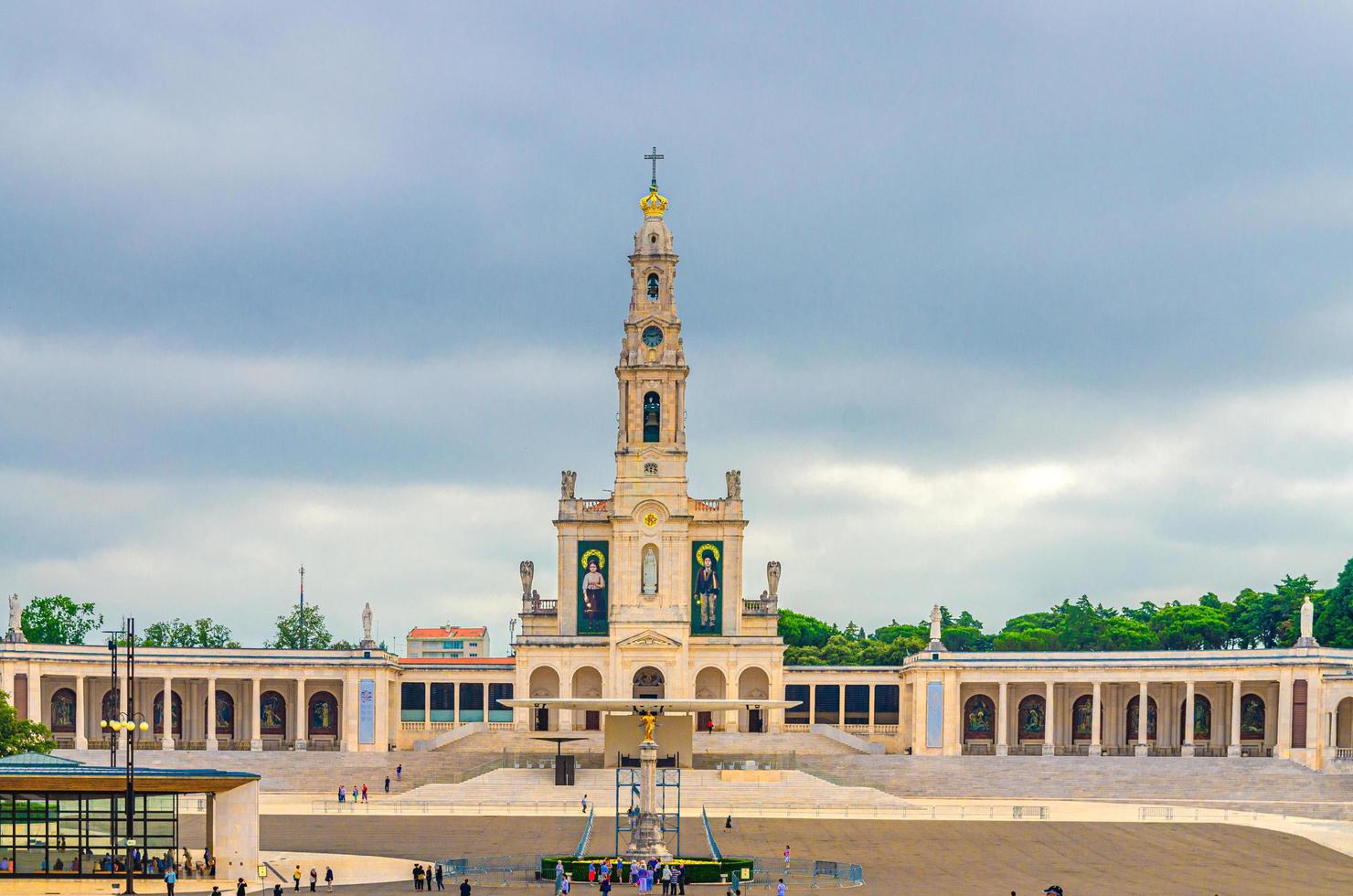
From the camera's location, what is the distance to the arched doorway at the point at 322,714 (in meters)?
128

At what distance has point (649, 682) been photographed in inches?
4916

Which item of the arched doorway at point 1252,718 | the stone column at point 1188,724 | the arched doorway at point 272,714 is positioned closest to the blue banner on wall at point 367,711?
the arched doorway at point 272,714

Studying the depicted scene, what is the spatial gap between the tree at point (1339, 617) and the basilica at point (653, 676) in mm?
9926

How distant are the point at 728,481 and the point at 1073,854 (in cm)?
5794

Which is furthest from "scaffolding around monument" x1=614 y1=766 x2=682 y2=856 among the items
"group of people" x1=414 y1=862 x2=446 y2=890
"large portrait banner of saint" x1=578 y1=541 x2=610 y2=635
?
"large portrait banner of saint" x1=578 y1=541 x2=610 y2=635

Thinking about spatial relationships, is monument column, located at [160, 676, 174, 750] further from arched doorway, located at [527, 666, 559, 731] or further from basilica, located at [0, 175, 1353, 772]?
arched doorway, located at [527, 666, 559, 731]

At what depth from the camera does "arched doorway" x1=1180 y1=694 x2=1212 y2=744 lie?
125 metres

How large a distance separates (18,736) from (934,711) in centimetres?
5470

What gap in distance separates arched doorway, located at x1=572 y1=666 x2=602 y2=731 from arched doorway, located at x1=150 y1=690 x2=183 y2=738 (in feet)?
83.2

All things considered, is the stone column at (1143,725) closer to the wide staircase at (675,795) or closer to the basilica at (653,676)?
the basilica at (653,676)

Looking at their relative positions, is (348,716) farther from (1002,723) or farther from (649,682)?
(1002,723)

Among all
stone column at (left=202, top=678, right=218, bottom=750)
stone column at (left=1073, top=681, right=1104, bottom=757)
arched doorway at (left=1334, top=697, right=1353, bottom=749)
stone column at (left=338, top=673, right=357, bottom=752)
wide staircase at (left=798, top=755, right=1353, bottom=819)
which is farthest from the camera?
stone column at (left=338, top=673, right=357, bottom=752)

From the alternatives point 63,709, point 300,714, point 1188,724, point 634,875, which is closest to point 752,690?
point 1188,724

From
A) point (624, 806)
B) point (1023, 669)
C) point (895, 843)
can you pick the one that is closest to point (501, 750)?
point (624, 806)
